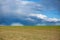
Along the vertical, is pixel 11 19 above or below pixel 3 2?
below

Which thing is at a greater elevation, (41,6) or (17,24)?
(41,6)

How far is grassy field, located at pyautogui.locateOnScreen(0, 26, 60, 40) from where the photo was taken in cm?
204

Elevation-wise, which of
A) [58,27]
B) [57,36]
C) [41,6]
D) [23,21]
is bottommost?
[57,36]

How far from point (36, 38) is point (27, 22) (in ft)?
0.90

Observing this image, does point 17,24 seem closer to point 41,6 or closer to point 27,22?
point 27,22

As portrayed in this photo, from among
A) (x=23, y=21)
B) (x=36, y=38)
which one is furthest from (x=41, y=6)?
(x=36, y=38)

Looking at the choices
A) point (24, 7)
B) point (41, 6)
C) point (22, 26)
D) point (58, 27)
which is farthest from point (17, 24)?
point (58, 27)

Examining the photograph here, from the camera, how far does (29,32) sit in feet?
6.75

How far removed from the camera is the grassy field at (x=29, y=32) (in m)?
2.04

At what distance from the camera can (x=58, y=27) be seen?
209cm

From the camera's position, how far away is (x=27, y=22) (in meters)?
2.07

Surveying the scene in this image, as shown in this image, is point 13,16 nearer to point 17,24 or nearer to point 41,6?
point 17,24

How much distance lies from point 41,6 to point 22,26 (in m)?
0.42

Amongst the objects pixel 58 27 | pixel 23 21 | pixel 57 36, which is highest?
pixel 23 21
